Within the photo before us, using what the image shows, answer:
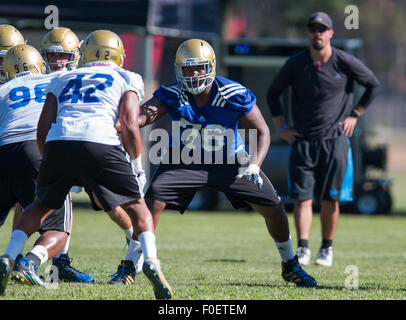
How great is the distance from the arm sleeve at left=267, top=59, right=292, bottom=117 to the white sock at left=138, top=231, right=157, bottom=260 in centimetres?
332

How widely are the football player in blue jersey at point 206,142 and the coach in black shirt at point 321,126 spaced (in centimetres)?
192

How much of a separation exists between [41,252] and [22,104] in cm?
110

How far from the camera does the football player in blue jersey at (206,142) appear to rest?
226 inches

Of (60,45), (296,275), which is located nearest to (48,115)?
(60,45)

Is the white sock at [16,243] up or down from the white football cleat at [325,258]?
up

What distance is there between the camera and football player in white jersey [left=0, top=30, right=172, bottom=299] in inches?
197

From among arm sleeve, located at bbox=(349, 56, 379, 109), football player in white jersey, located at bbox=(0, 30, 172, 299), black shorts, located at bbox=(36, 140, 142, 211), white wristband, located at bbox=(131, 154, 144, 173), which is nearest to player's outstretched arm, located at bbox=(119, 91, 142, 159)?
football player in white jersey, located at bbox=(0, 30, 172, 299)

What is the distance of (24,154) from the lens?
571cm

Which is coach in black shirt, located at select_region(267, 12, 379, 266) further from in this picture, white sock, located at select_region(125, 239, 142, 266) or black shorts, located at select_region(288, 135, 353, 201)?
white sock, located at select_region(125, 239, 142, 266)

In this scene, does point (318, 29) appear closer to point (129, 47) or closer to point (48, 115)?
point (48, 115)

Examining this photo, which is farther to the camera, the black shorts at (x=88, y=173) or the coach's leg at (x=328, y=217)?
the coach's leg at (x=328, y=217)

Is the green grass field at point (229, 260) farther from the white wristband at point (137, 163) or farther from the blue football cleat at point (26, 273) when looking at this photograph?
the white wristband at point (137, 163)

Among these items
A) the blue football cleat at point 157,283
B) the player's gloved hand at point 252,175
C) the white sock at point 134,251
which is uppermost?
the player's gloved hand at point 252,175

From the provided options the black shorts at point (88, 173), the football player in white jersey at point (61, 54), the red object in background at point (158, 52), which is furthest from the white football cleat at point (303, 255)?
the red object in background at point (158, 52)
